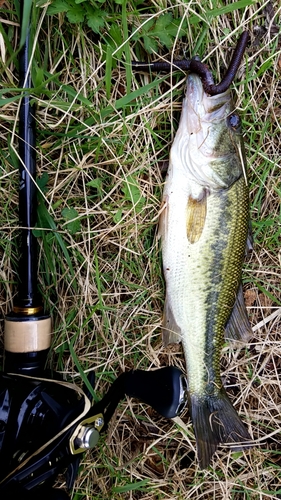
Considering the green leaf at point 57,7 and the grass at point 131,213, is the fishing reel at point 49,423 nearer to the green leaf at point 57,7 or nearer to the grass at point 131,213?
the grass at point 131,213

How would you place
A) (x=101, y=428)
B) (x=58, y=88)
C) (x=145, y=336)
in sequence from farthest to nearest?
1. (x=145, y=336)
2. (x=58, y=88)
3. (x=101, y=428)

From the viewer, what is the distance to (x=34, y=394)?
1588 millimetres

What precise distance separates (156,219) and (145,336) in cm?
54

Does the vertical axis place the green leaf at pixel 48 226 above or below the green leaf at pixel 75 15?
below

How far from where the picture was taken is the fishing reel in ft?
4.77

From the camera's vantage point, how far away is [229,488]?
7.32 ft

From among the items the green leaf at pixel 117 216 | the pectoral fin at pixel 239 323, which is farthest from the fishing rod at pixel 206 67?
the pectoral fin at pixel 239 323

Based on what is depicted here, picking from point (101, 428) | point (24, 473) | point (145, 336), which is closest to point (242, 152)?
point (145, 336)

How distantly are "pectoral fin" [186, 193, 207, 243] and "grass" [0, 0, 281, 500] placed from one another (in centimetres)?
Answer: 19

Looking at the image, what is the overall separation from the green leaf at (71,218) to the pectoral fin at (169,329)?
52 cm

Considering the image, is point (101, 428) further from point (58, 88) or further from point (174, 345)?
point (58, 88)

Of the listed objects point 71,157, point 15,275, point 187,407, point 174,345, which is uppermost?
point 71,157

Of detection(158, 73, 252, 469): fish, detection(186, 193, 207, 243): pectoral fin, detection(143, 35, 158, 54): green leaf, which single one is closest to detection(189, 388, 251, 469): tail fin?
detection(158, 73, 252, 469): fish

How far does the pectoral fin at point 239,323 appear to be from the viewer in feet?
6.88
